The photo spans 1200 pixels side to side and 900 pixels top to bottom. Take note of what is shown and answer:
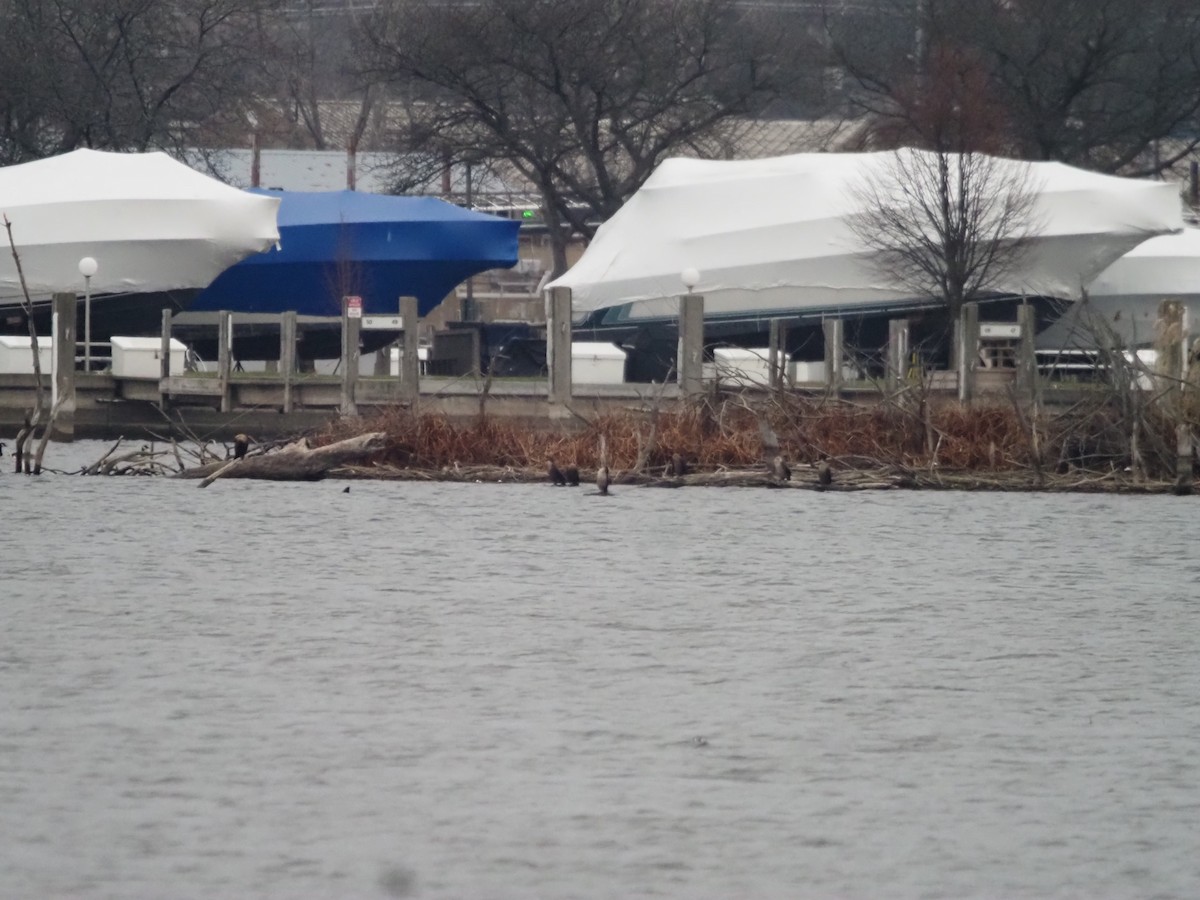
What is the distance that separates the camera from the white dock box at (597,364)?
1225 inches

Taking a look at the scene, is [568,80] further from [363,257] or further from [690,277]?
[690,277]

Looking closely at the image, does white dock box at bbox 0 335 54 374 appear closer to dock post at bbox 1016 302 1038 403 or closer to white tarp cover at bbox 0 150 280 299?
white tarp cover at bbox 0 150 280 299

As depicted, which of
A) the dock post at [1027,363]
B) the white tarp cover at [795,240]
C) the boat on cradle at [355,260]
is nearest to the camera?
the dock post at [1027,363]

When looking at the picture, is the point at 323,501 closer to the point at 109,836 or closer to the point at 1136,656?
the point at 1136,656

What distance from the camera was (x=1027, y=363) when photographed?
25984 mm

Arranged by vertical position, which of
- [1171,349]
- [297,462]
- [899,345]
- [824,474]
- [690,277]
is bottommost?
[824,474]

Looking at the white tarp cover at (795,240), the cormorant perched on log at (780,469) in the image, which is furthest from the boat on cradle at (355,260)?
the cormorant perched on log at (780,469)

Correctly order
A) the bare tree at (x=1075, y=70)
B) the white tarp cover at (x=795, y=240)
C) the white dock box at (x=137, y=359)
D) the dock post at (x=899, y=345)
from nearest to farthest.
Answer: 1. the dock post at (x=899, y=345)
2. the white dock box at (x=137, y=359)
3. the white tarp cover at (x=795, y=240)
4. the bare tree at (x=1075, y=70)

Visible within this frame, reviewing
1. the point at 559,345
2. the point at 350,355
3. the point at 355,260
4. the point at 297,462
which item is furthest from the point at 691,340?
the point at 355,260

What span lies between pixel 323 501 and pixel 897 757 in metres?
13.4

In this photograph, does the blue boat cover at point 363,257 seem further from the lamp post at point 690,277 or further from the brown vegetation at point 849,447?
the brown vegetation at point 849,447

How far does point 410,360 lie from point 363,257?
1222 cm

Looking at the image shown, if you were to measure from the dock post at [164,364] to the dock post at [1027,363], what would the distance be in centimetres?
1199

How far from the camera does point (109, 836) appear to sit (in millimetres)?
8227
